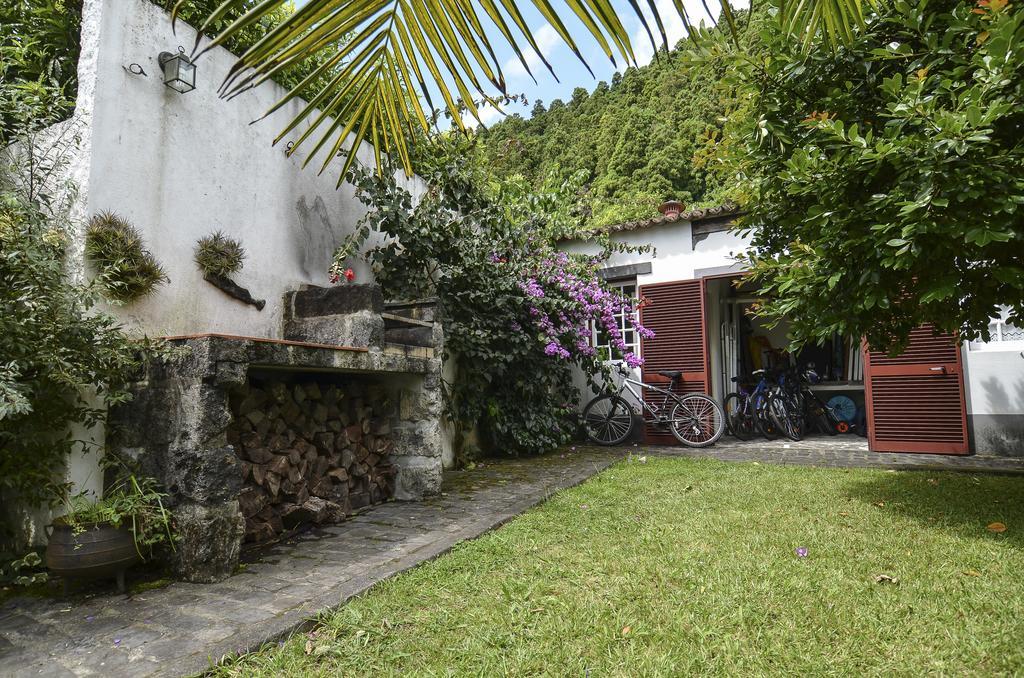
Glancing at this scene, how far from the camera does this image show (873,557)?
2.73m

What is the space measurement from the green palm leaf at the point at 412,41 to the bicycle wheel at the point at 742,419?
718 cm

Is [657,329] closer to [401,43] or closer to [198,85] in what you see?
[198,85]

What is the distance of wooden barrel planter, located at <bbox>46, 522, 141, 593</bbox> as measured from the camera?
2334 millimetres

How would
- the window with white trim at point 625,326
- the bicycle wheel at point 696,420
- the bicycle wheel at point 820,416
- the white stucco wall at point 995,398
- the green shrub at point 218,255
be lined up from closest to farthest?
the green shrub at point 218,255 → the white stucco wall at point 995,398 → the bicycle wheel at point 696,420 → the window with white trim at point 625,326 → the bicycle wheel at point 820,416

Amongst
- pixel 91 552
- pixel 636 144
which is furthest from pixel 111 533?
pixel 636 144

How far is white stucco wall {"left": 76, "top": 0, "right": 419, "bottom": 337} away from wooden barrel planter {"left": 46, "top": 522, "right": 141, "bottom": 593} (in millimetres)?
1136

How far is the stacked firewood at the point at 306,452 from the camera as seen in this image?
328cm

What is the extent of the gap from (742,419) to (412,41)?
761 cm

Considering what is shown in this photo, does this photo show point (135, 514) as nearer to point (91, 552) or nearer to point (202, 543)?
point (91, 552)

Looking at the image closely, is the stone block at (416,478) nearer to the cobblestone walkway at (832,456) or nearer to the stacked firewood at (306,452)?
the stacked firewood at (306,452)

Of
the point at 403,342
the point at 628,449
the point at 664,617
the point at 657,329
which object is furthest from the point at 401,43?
the point at 657,329

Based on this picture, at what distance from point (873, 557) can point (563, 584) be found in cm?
151

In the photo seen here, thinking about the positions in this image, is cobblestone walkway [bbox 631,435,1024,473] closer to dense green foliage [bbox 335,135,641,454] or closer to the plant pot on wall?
dense green foliage [bbox 335,135,641,454]

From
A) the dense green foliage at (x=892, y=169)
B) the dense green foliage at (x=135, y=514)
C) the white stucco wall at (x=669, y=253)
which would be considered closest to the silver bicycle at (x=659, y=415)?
the white stucco wall at (x=669, y=253)
